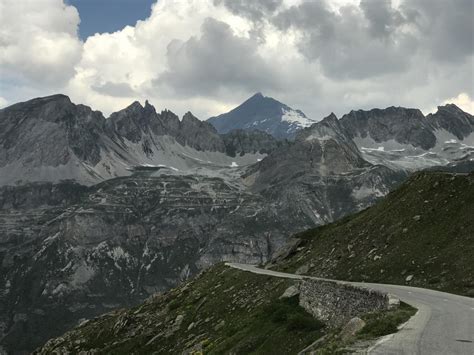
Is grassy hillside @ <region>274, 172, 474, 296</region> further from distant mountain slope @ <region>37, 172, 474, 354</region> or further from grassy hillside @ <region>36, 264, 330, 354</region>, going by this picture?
grassy hillside @ <region>36, 264, 330, 354</region>

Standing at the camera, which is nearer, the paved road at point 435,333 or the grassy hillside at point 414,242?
the paved road at point 435,333

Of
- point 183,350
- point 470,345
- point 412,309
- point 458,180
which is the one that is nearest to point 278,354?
point 412,309

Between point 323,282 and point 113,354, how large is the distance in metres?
41.3

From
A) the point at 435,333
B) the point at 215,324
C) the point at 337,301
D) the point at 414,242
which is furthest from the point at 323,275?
the point at 435,333

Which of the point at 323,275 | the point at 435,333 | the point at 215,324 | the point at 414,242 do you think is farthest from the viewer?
the point at 323,275

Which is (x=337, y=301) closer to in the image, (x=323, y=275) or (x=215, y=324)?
(x=215, y=324)

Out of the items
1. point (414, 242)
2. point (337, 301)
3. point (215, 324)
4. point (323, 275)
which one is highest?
point (414, 242)

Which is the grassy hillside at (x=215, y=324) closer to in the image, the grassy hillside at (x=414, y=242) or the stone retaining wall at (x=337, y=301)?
the stone retaining wall at (x=337, y=301)

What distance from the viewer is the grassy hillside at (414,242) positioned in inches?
1976

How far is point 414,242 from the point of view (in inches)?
2317

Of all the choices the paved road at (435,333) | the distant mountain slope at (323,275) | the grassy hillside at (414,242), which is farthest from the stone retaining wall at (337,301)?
the grassy hillside at (414,242)

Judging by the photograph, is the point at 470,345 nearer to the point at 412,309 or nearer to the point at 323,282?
the point at 412,309

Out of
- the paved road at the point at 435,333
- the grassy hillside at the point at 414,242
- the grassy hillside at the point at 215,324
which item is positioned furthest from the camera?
the grassy hillside at the point at 414,242

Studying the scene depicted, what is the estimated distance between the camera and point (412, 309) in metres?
29.9
